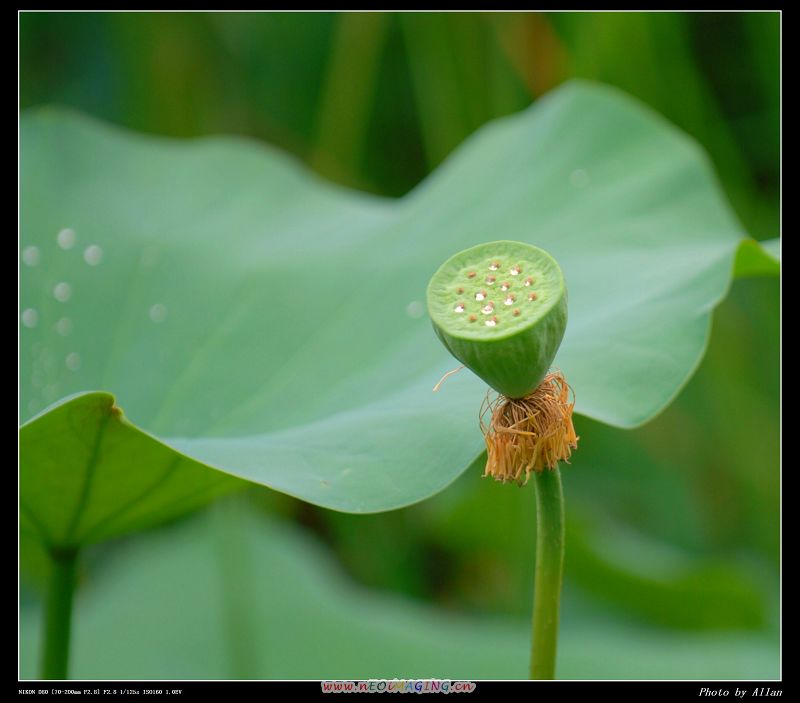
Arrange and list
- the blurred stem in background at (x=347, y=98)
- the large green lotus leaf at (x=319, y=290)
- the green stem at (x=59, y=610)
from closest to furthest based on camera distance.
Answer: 1. the large green lotus leaf at (x=319, y=290)
2. the green stem at (x=59, y=610)
3. the blurred stem in background at (x=347, y=98)

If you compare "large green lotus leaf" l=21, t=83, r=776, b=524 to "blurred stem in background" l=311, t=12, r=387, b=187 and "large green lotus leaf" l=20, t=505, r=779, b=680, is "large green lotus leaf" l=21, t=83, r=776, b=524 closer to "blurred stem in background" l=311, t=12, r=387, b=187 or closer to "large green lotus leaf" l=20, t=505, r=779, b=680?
"large green lotus leaf" l=20, t=505, r=779, b=680

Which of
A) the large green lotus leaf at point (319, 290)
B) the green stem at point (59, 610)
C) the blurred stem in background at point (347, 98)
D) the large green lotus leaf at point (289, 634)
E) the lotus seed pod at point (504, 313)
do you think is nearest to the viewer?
the lotus seed pod at point (504, 313)

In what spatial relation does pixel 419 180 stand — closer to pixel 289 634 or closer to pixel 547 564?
pixel 289 634

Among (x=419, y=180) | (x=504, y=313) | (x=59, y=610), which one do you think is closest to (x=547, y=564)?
(x=504, y=313)

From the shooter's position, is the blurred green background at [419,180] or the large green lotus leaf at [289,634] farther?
the blurred green background at [419,180]

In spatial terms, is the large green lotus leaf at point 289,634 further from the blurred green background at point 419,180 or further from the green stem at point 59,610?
the green stem at point 59,610

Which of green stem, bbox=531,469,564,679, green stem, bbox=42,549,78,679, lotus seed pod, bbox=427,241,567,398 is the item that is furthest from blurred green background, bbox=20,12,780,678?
lotus seed pod, bbox=427,241,567,398

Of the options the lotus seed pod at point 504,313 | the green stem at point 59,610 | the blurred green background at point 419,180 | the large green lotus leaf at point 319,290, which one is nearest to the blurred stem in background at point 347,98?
the blurred green background at point 419,180
